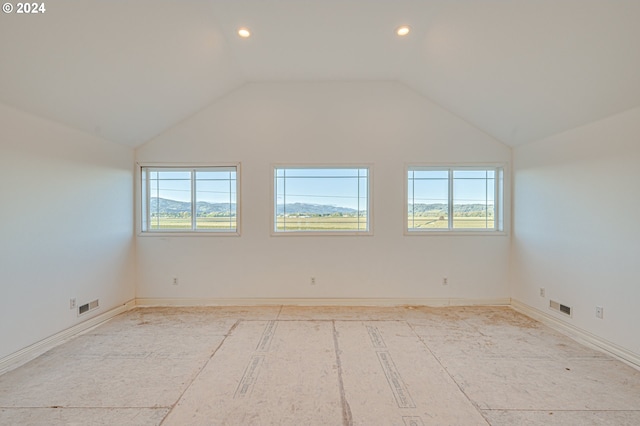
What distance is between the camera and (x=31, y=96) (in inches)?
96.3

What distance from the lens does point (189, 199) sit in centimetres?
418

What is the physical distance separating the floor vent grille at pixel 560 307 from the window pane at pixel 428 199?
4.99 feet

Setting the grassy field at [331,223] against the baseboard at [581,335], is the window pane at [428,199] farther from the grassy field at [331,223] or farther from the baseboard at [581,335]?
the baseboard at [581,335]

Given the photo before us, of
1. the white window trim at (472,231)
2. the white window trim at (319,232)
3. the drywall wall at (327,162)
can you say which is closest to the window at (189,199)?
the drywall wall at (327,162)

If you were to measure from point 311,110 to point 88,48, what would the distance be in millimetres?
2501

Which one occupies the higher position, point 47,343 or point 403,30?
point 403,30

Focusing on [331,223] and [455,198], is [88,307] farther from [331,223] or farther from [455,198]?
[455,198]

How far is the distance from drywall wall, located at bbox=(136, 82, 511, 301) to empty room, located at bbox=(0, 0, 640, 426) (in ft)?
0.11

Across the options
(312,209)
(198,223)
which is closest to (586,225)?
(312,209)

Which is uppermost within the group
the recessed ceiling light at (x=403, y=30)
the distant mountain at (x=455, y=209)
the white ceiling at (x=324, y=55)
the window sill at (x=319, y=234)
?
the recessed ceiling light at (x=403, y=30)

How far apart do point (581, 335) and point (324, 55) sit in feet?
14.2

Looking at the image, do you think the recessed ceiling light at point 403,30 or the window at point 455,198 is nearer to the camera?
the recessed ceiling light at point 403,30

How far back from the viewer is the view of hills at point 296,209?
4.13m

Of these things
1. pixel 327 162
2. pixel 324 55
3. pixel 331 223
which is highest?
pixel 324 55
